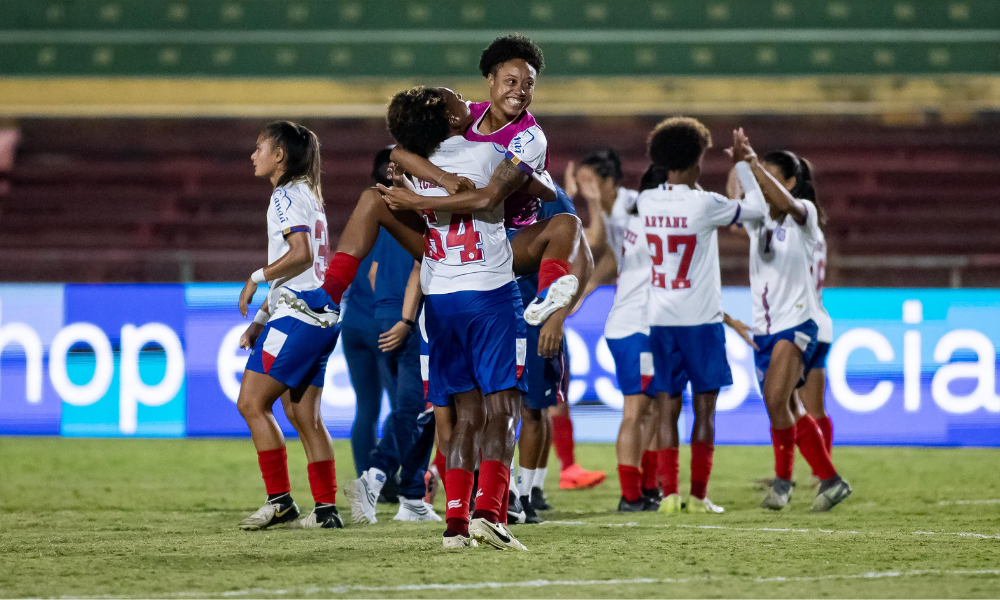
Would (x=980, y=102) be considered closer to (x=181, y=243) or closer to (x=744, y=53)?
(x=744, y=53)

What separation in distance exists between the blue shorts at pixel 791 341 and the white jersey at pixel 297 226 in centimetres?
246

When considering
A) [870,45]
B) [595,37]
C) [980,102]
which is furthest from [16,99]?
[980,102]

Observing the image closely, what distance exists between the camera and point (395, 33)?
1608 centimetres

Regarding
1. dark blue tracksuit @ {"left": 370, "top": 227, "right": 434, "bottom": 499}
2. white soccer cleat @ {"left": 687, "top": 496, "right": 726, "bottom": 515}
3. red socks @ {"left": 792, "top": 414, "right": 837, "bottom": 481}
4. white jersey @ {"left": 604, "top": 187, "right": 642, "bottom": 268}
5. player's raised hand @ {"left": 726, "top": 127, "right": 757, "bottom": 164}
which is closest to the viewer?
dark blue tracksuit @ {"left": 370, "top": 227, "right": 434, "bottom": 499}

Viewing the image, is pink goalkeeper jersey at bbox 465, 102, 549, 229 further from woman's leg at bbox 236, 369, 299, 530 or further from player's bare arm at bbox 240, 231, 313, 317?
woman's leg at bbox 236, 369, 299, 530

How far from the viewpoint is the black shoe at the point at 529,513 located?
4.99 m

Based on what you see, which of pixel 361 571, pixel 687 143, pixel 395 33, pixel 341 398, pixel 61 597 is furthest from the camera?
pixel 395 33

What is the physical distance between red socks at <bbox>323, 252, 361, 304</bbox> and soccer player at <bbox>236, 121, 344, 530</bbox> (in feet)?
1.54

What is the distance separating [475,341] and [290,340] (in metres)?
1.02

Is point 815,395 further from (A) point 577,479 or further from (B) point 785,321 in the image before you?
(A) point 577,479

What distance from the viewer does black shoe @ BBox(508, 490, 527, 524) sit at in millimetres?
4934

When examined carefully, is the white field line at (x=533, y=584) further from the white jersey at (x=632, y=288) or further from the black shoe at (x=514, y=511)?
the white jersey at (x=632, y=288)

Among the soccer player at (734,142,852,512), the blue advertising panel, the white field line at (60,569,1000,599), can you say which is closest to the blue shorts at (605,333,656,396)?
the soccer player at (734,142,852,512)

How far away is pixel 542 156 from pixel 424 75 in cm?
1216
